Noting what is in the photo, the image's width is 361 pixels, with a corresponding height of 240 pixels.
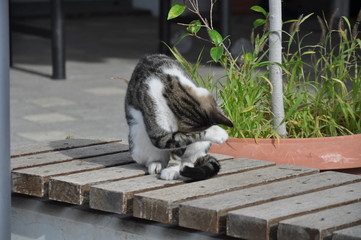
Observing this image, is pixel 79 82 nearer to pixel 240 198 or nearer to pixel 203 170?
pixel 203 170

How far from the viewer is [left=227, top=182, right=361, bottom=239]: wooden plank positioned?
2.38 metres

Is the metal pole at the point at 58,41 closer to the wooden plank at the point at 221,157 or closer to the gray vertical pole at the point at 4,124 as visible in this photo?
the wooden plank at the point at 221,157

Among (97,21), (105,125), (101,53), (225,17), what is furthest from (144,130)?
(97,21)

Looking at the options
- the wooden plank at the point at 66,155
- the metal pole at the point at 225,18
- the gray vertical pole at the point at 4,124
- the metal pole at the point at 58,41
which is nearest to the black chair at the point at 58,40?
the metal pole at the point at 58,41

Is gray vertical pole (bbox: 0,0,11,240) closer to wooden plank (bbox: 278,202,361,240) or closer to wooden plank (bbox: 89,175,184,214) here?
wooden plank (bbox: 89,175,184,214)

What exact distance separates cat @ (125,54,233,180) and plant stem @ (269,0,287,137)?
0.60 metres

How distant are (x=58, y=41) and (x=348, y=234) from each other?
17.9ft

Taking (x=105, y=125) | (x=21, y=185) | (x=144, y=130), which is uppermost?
(x=144, y=130)

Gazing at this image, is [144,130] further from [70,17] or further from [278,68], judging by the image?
[70,17]

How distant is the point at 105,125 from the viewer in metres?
5.50

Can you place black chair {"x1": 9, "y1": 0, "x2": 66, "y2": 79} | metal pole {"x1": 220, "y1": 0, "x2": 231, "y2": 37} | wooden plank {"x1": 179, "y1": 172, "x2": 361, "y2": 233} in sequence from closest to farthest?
wooden plank {"x1": 179, "y1": 172, "x2": 361, "y2": 233}
black chair {"x1": 9, "y1": 0, "x2": 66, "y2": 79}
metal pole {"x1": 220, "y1": 0, "x2": 231, "y2": 37}

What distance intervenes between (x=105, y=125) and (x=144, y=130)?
2.59 meters

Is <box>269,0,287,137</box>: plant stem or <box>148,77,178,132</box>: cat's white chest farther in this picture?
<box>269,0,287,137</box>: plant stem

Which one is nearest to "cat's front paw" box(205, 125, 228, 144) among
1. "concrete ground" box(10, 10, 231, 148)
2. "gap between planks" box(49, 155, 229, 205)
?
"gap between planks" box(49, 155, 229, 205)
